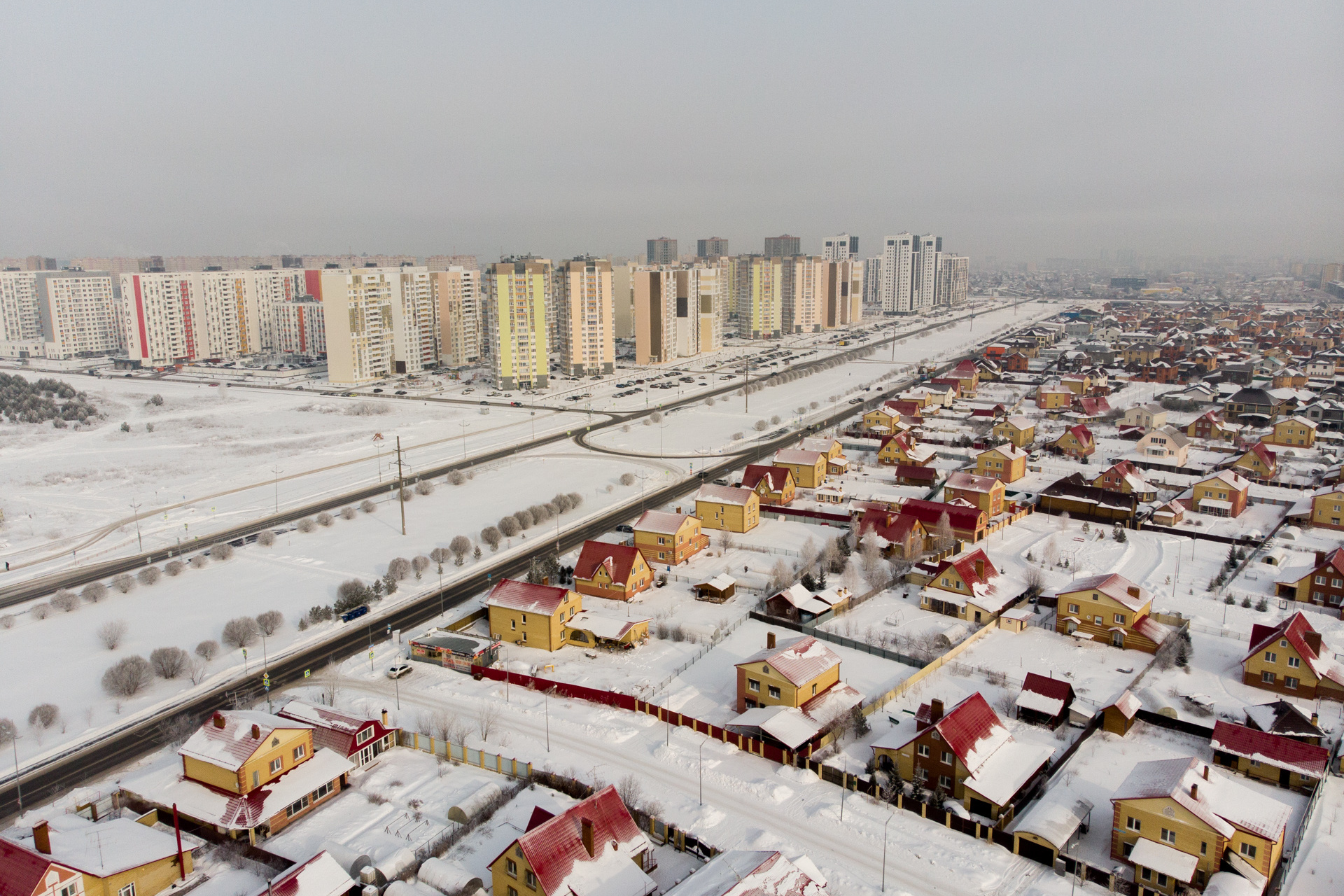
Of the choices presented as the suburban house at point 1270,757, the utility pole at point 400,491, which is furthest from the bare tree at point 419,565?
the suburban house at point 1270,757

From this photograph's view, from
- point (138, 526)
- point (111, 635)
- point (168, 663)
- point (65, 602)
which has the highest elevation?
point (168, 663)

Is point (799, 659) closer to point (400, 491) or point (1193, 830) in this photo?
point (1193, 830)

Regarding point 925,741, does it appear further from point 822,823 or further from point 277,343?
point 277,343

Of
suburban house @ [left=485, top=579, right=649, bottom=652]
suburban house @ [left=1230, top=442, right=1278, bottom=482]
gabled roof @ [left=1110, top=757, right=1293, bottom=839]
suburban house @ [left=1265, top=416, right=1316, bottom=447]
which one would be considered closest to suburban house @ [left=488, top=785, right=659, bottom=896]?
gabled roof @ [left=1110, top=757, right=1293, bottom=839]

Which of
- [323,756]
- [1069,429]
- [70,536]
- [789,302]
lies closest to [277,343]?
[789,302]

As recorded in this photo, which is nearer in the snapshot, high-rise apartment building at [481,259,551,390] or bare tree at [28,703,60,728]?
bare tree at [28,703,60,728]

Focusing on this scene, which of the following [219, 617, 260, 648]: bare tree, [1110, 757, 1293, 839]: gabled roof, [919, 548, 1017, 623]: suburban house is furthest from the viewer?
[919, 548, 1017, 623]: suburban house

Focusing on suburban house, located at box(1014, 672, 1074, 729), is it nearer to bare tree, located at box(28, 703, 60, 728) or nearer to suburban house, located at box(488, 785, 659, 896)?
suburban house, located at box(488, 785, 659, 896)

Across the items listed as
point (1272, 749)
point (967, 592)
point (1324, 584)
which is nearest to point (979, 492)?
point (967, 592)
